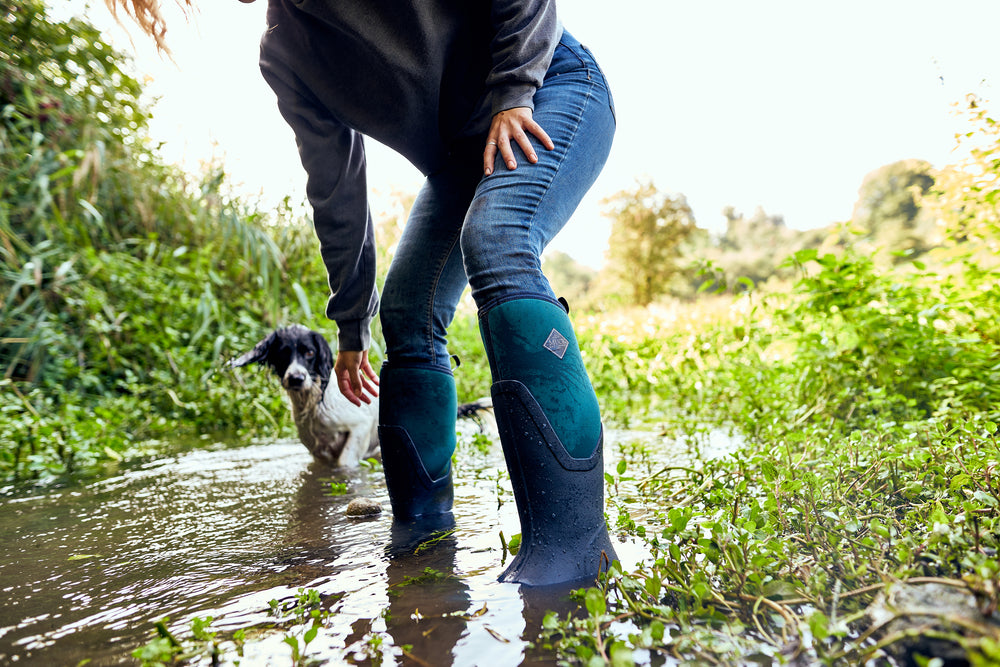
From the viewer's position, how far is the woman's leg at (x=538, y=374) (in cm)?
125

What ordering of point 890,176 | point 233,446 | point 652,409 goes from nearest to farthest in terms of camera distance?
point 233,446, point 652,409, point 890,176

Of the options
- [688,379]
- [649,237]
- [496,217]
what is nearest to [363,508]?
[496,217]

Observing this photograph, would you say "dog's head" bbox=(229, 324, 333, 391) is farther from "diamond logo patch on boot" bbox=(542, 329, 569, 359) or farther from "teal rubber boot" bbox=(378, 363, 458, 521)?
"diamond logo patch on boot" bbox=(542, 329, 569, 359)

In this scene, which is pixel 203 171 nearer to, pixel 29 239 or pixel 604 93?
pixel 29 239

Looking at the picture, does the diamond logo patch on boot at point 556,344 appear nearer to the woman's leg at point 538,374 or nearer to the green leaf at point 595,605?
the woman's leg at point 538,374

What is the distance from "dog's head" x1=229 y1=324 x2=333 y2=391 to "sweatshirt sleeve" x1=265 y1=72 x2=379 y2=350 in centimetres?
144

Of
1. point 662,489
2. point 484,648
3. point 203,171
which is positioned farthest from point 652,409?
point 203,171

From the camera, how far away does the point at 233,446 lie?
3.79 meters

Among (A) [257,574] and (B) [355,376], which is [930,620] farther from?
(B) [355,376]

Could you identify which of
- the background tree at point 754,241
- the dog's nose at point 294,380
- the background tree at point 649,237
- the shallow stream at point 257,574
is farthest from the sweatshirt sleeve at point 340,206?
the background tree at point 754,241

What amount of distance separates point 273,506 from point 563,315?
1.48m

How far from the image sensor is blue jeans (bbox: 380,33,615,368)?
53.2 inches

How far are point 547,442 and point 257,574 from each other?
0.79m

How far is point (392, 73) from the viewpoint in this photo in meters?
Answer: 1.51
